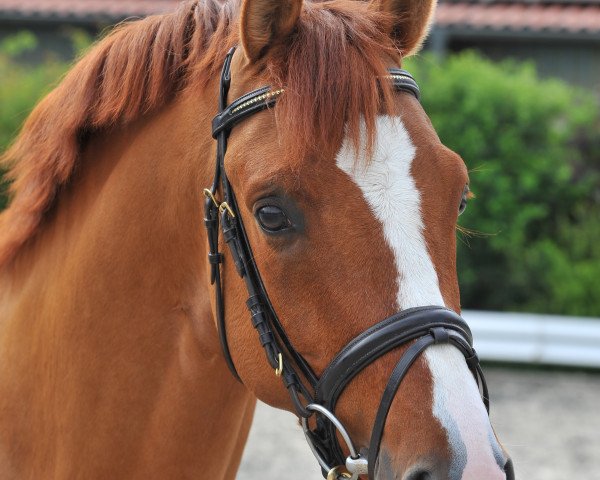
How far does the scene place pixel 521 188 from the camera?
824 centimetres

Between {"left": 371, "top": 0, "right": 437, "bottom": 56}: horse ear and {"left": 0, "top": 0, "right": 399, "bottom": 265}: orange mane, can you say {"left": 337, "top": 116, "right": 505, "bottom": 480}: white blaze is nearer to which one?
{"left": 0, "top": 0, "right": 399, "bottom": 265}: orange mane

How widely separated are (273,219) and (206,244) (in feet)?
1.08

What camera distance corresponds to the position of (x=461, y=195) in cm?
194

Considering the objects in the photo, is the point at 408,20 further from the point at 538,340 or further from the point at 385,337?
the point at 538,340

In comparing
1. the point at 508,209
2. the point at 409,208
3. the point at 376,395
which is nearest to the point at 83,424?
the point at 376,395

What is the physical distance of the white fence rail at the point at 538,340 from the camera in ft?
25.0

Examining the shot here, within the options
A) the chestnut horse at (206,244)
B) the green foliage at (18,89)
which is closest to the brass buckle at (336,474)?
the chestnut horse at (206,244)

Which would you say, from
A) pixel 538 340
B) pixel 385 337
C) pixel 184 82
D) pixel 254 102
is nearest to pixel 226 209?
pixel 254 102

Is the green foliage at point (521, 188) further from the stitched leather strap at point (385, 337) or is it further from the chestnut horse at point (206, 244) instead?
the stitched leather strap at point (385, 337)

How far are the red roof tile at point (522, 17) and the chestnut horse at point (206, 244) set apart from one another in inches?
372

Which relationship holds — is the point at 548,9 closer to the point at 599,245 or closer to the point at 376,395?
the point at 599,245

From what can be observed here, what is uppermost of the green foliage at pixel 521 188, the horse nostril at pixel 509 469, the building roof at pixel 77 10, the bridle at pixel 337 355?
the bridle at pixel 337 355

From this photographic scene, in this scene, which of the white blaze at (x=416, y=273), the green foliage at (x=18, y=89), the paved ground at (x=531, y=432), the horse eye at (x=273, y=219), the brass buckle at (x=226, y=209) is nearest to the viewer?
the white blaze at (x=416, y=273)

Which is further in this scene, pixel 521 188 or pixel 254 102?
pixel 521 188
